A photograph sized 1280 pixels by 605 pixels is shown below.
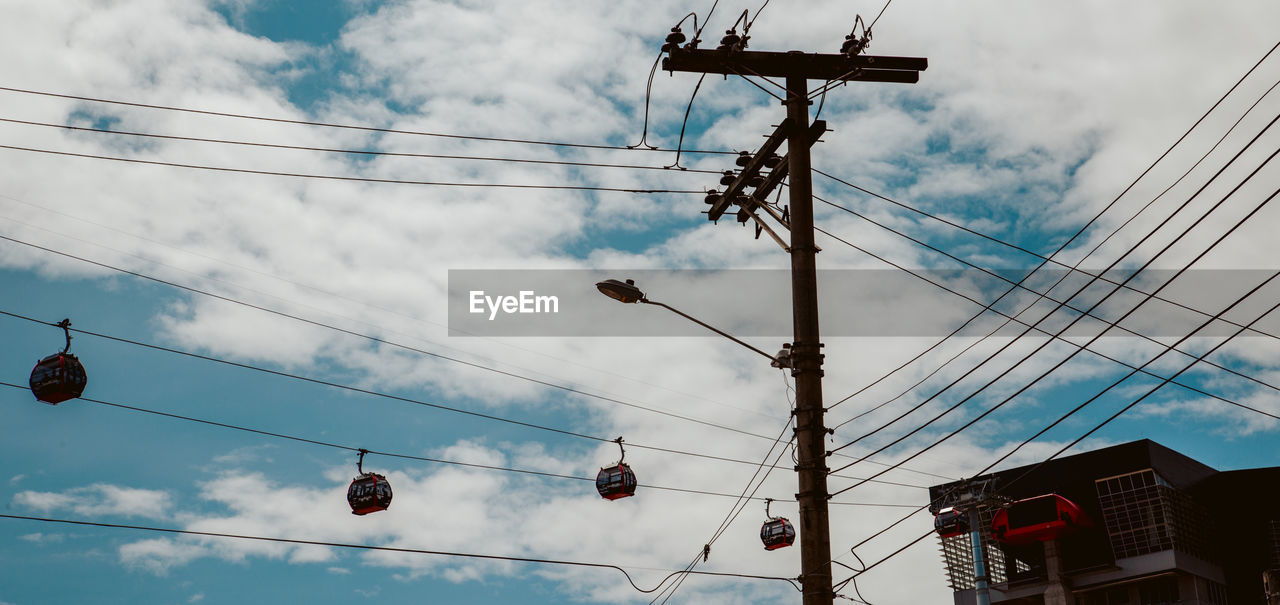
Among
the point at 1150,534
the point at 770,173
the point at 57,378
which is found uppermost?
the point at 770,173

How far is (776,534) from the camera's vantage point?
19500 mm

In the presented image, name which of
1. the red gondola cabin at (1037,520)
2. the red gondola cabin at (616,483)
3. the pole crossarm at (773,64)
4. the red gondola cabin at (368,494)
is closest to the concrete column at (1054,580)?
the red gondola cabin at (1037,520)

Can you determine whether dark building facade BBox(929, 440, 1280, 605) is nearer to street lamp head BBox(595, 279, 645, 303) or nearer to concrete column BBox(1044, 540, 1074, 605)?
concrete column BBox(1044, 540, 1074, 605)

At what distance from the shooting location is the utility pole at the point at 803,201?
42.2ft

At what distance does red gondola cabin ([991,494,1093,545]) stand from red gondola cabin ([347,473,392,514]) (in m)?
23.3

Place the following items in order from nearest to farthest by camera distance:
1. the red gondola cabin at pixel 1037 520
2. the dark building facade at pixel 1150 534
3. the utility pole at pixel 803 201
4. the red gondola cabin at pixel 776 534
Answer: the utility pole at pixel 803 201, the red gondola cabin at pixel 776 534, the dark building facade at pixel 1150 534, the red gondola cabin at pixel 1037 520

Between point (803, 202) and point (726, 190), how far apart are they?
2189 mm

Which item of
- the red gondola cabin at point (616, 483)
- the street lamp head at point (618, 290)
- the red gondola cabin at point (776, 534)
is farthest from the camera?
the red gondola cabin at point (616, 483)

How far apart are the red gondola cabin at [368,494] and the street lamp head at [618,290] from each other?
789 cm

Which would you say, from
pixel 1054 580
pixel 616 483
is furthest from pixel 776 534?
pixel 1054 580

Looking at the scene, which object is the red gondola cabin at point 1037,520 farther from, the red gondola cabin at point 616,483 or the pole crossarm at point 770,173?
the pole crossarm at point 770,173

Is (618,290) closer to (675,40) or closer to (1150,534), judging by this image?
(675,40)

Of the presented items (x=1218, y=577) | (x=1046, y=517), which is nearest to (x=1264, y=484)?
(x=1218, y=577)

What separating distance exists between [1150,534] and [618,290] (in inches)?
1108
